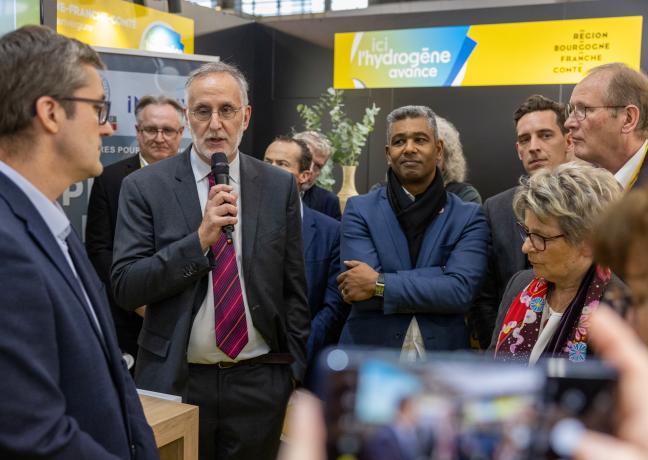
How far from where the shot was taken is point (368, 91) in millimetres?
7496

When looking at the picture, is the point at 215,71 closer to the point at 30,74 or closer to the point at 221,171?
the point at 221,171

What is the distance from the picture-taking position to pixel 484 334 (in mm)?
2777

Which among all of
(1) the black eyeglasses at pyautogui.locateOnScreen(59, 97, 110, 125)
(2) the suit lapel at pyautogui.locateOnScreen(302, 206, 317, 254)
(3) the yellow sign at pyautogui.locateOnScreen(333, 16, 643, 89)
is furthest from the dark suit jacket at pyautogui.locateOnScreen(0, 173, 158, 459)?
(3) the yellow sign at pyautogui.locateOnScreen(333, 16, 643, 89)

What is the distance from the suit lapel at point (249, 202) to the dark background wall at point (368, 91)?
4.99m

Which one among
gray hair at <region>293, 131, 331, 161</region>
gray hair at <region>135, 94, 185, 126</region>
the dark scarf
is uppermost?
gray hair at <region>135, 94, 185, 126</region>

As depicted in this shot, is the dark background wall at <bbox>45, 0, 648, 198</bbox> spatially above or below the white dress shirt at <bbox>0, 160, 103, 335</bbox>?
above

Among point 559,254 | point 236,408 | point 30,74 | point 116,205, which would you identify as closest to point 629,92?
point 559,254

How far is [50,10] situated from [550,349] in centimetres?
472

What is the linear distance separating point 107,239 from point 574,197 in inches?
95.1

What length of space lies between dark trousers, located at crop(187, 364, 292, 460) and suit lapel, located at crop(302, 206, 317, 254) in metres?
0.79

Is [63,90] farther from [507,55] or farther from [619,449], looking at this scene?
[507,55]

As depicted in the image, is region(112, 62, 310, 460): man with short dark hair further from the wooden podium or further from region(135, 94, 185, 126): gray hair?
region(135, 94, 185, 126): gray hair

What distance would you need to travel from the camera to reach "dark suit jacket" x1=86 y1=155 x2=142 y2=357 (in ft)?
10.8

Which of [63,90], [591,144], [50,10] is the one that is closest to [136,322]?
[63,90]
